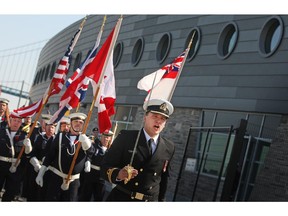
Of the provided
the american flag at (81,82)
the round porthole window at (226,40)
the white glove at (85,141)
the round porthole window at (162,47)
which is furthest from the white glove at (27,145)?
the round porthole window at (162,47)

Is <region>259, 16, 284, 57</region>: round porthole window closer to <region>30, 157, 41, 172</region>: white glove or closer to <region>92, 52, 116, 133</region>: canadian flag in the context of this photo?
<region>92, 52, 116, 133</region>: canadian flag

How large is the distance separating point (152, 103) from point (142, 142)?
0.48 m


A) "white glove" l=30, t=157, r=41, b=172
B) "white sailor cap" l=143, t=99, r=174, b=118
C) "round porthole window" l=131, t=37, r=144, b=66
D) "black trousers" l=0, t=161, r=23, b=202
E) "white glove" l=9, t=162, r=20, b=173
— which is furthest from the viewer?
"round porthole window" l=131, t=37, r=144, b=66

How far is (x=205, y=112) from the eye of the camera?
16.5 m

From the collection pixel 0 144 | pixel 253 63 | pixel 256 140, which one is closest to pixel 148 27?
pixel 253 63

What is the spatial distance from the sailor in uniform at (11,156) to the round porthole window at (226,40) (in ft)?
26.3

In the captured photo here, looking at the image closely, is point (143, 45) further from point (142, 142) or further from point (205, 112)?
point (142, 142)

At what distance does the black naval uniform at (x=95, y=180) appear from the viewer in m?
11.4

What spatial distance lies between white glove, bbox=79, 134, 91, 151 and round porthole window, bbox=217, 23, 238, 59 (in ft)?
28.8

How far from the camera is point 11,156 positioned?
9.45 meters

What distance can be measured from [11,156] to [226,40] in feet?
29.0

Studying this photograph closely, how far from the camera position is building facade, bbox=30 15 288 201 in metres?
13.6

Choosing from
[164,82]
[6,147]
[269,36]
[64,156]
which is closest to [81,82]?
[64,156]

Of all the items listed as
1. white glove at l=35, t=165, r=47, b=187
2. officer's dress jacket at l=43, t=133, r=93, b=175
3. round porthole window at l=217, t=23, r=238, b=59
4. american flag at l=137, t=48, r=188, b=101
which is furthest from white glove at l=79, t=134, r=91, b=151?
round porthole window at l=217, t=23, r=238, b=59
